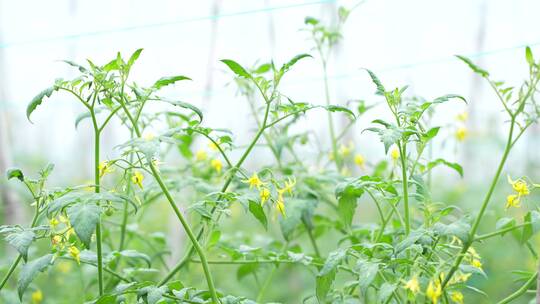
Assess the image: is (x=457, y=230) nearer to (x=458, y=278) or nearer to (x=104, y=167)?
(x=458, y=278)

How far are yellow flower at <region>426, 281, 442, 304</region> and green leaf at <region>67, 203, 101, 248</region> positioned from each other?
22.5 inches

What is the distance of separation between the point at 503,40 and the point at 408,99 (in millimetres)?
4084

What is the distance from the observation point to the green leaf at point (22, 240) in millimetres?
1372

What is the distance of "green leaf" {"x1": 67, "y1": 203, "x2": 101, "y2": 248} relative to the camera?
4.29 feet

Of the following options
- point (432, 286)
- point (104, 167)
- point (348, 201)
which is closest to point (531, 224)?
point (432, 286)

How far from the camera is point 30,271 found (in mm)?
1428

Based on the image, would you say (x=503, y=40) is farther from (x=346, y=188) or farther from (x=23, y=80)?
(x=346, y=188)

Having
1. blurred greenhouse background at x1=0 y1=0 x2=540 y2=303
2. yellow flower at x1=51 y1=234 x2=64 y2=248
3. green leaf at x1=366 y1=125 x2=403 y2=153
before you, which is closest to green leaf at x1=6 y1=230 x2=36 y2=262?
yellow flower at x1=51 y1=234 x2=64 y2=248

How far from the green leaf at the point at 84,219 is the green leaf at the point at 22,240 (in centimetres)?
11

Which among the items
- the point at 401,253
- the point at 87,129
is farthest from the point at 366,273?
the point at 87,129

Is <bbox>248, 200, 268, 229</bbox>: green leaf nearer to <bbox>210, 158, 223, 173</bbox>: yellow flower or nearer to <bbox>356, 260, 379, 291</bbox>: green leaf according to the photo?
<bbox>356, 260, 379, 291</bbox>: green leaf

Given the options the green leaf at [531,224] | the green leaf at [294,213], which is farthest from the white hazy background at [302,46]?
the green leaf at [531,224]

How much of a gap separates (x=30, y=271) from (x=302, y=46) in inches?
156

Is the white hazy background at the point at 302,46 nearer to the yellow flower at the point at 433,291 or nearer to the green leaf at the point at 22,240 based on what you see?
the green leaf at the point at 22,240
